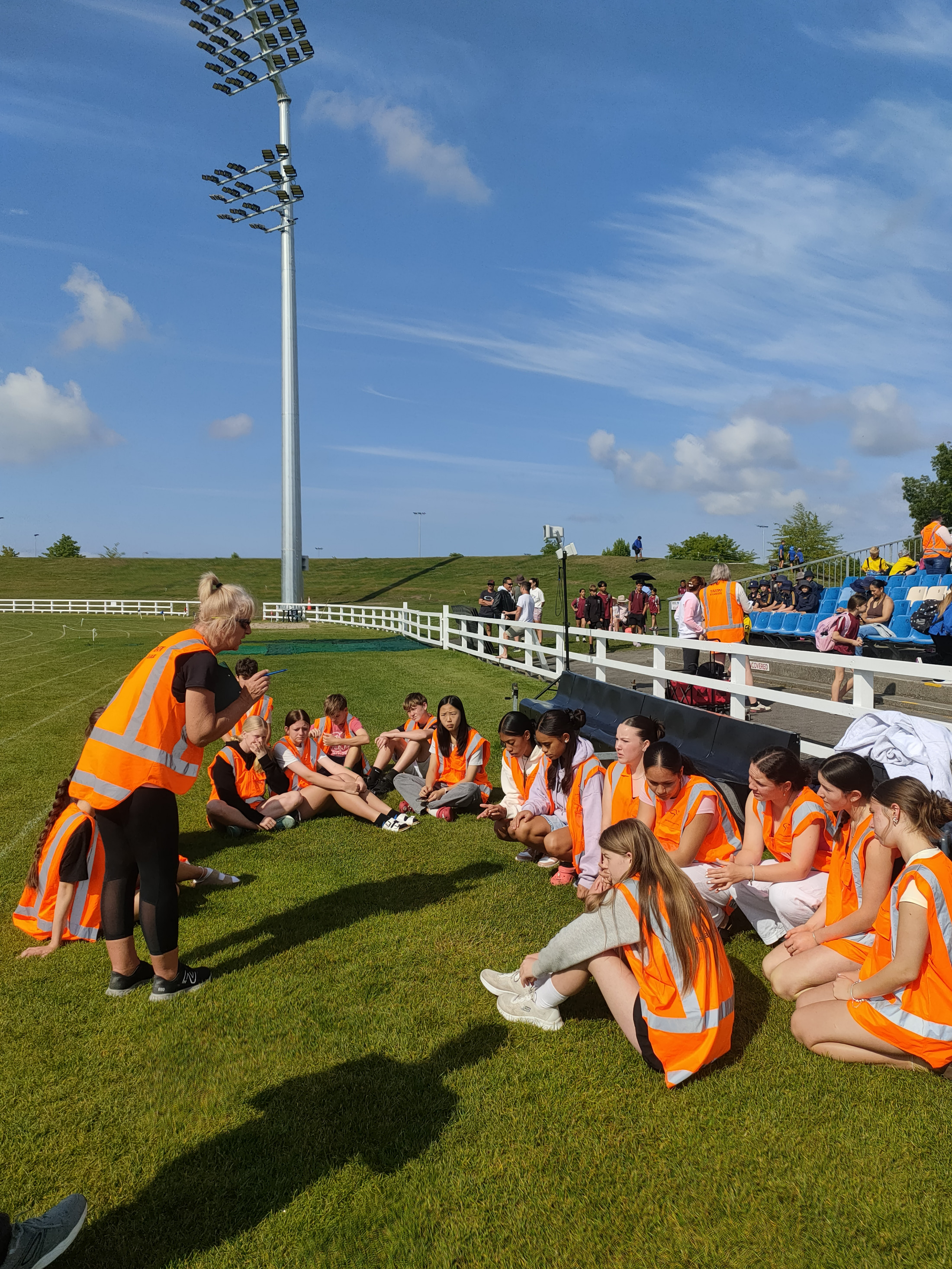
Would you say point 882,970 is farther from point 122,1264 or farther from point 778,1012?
point 122,1264

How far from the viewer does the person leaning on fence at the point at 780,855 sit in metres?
4.34

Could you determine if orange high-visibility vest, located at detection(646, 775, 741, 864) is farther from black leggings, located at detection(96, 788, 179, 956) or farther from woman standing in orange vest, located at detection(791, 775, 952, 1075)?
black leggings, located at detection(96, 788, 179, 956)

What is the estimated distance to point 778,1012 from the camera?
3.82m

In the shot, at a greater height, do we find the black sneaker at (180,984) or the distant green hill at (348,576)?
the distant green hill at (348,576)

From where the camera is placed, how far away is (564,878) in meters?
5.59

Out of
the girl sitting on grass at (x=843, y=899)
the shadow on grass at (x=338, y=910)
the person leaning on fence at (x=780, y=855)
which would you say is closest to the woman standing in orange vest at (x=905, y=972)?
the girl sitting on grass at (x=843, y=899)

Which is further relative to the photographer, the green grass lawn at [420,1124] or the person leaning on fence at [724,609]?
the person leaning on fence at [724,609]

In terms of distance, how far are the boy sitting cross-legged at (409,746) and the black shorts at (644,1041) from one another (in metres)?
4.39

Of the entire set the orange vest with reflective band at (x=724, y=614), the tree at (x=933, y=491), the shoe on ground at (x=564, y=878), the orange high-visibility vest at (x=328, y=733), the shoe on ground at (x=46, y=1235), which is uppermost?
the tree at (x=933, y=491)

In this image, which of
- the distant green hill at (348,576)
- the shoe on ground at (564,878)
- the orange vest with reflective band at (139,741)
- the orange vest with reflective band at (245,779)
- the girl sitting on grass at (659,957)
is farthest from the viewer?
the distant green hill at (348,576)

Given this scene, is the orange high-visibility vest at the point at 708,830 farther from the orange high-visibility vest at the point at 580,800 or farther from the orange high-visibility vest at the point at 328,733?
the orange high-visibility vest at the point at 328,733

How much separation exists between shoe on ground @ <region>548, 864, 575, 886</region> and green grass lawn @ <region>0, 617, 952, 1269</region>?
20.6 inches

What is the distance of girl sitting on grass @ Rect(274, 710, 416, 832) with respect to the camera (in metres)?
7.15

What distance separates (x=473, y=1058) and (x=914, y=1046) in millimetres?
1655
